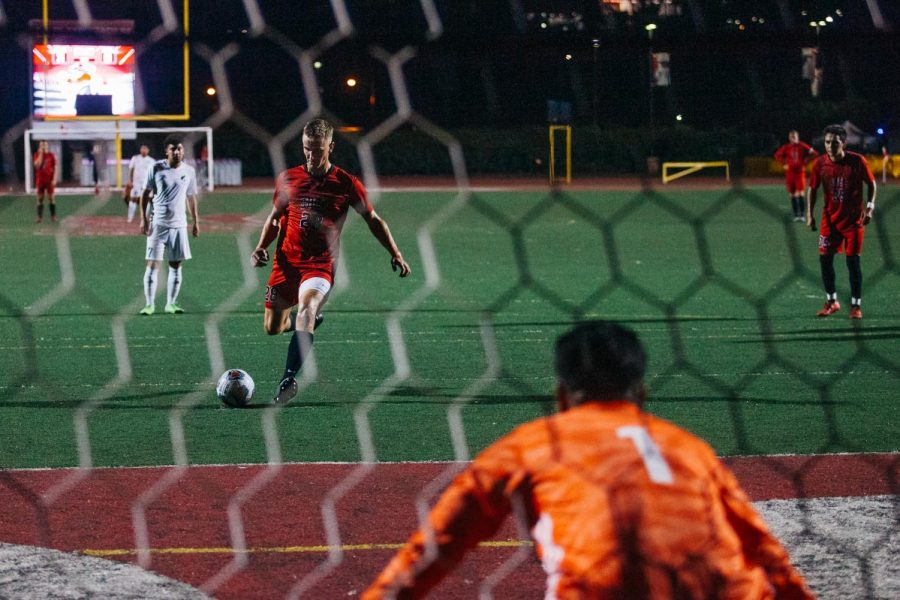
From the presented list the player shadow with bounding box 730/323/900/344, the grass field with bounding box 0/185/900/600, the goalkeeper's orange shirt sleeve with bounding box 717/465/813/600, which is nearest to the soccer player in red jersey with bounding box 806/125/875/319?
the grass field with bounding box 0/185/900/600

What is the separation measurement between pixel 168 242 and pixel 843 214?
6.15m

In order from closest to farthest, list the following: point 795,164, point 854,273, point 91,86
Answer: point 854,273, point 795,164, point 91,86

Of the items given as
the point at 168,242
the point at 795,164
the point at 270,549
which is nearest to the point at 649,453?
the point at 270,549

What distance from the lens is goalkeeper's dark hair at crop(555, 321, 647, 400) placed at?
2.60 metres

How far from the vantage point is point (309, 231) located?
27.3 ft

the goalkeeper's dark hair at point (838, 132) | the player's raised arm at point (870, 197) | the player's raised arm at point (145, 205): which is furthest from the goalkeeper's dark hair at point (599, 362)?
the player's raised arm at point (145, 205)

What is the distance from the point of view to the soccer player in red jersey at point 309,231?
26.0ft

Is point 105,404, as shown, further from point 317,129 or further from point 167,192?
point 167,192

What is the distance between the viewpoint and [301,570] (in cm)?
490

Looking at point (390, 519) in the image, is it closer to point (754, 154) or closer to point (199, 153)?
point (199, 153)

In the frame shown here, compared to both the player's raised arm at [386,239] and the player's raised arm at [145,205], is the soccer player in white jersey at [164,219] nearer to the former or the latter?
the player's raised arm at [145,205]

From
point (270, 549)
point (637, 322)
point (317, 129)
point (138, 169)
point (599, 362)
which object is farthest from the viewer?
point (138, 169)

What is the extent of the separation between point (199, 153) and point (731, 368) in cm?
3921

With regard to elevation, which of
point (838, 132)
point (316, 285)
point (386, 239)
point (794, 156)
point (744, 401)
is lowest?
point (794, 156)
